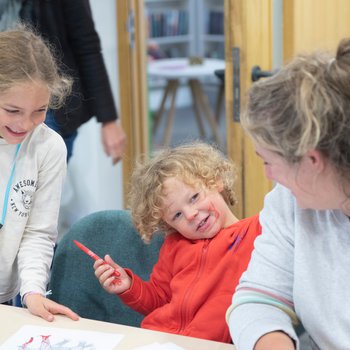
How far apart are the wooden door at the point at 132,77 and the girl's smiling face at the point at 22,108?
175cm

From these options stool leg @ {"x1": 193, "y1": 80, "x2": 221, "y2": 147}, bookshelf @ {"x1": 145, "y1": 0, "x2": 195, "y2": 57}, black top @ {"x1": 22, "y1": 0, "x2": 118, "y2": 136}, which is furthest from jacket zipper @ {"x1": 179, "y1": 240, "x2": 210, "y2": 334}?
bookshelf @ {"x1": 145, "y1": 0, "x2": 195, "y2": 57}

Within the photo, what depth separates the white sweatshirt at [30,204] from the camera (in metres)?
1.76

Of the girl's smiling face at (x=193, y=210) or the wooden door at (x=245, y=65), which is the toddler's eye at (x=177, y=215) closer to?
the girl's smiling face at (x=193, y=210)

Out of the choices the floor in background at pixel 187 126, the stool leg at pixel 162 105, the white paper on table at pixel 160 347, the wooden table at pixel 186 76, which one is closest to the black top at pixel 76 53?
the white paper on table at pixel 160 347

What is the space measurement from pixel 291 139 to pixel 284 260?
1.02 ft

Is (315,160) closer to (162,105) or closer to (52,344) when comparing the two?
(52,344)

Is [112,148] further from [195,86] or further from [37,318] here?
[195,86]

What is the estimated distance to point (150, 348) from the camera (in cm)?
135

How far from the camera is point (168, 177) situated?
173 cm

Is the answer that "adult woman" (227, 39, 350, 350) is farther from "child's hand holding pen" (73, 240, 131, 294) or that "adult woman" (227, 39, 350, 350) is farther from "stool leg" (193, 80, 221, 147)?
"stool leg" (193, 80, 221, 147)

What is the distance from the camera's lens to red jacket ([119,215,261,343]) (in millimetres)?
1623

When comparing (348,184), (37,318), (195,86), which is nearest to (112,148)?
(37,318)

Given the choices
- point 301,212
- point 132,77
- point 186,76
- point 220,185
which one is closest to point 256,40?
point 220,185

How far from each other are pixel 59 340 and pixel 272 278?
1.46 ft
